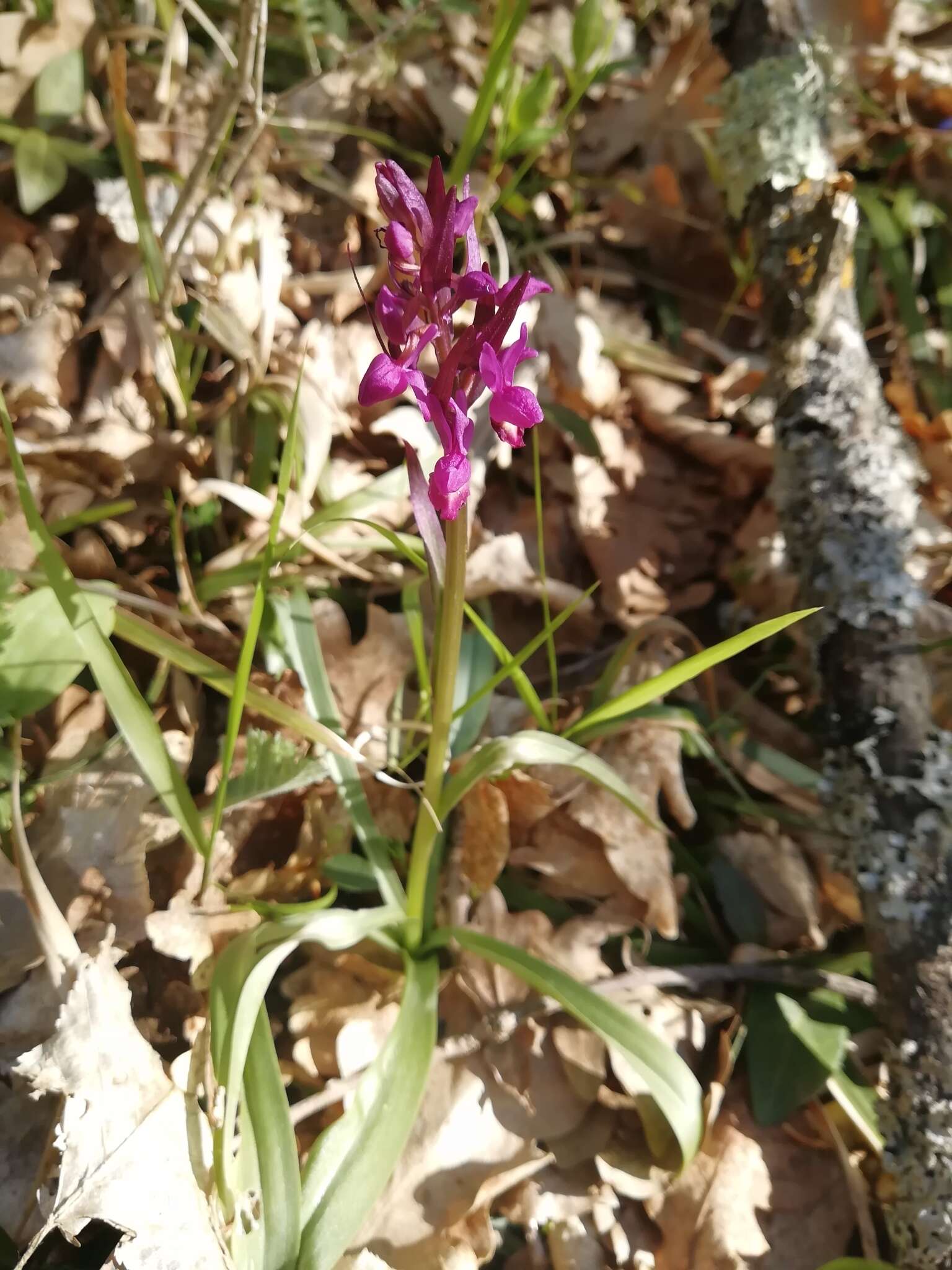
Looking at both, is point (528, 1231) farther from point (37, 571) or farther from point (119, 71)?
point (119, 71)

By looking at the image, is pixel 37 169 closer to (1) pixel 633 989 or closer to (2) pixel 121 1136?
(2) pixel 121 1136

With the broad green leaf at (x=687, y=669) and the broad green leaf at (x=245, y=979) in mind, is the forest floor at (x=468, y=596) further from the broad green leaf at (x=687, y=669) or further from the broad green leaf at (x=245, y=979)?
the broad green leaf at (x=687, y=669)

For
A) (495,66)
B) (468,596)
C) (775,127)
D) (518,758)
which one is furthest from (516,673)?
(775,127)

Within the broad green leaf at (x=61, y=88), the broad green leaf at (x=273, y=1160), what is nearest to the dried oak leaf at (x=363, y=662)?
the broad green leaf at (x=273, y=1160)

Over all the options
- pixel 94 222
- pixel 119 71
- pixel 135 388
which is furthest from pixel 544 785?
pixel 94 222

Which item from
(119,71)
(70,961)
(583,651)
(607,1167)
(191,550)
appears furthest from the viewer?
(583,651)

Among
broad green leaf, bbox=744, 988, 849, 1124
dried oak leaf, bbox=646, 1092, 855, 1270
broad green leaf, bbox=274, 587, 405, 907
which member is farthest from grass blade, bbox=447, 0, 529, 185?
dried oak leaf, bbox=646, 1092, 855, 1270
